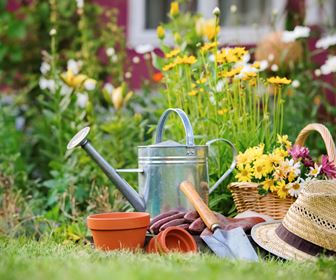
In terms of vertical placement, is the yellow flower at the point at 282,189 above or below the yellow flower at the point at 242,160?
below

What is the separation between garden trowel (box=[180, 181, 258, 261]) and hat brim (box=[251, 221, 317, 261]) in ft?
0.22

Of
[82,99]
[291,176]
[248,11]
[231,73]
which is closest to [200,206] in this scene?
[291,176]

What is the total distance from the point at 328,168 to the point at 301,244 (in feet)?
1.90

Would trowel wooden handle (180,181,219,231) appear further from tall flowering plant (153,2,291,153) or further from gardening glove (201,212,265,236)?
tall flowering plant (153,2,291,153)

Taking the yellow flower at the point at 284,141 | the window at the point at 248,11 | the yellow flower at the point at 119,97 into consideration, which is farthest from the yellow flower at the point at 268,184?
the window at the point at 248,11

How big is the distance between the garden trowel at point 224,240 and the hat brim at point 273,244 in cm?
7

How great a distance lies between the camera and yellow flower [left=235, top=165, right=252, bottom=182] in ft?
12.4

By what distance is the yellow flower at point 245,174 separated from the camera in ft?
12.4

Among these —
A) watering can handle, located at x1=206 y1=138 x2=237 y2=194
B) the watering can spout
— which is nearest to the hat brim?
watering can handle, located at x1=206 y1=138 x2=237 y2=194

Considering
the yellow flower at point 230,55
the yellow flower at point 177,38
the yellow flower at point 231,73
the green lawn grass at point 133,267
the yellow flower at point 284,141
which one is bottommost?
the green lawn grass at point 133,267

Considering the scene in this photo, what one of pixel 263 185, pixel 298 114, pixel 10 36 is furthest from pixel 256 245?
pixel 10 36

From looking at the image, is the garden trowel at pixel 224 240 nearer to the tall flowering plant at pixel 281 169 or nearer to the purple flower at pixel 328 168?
the tall flowering plant at pixel 281 169

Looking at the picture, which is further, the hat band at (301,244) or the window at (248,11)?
the window at (248,11)

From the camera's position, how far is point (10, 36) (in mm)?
7379
